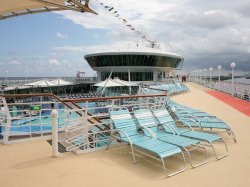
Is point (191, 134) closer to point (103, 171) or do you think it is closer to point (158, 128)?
point (158, 128)

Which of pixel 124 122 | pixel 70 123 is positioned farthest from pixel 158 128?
pixel 70 123

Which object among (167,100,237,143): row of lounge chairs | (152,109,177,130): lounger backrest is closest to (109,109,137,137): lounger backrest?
(152,109,177,130): lounger backrest

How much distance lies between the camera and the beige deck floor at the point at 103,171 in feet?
11.2

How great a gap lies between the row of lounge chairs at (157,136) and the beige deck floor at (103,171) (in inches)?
8.4

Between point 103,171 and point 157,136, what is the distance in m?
1.38

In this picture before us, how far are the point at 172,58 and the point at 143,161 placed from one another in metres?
34.2

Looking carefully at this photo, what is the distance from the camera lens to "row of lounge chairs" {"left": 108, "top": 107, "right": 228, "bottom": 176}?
3.96 metres

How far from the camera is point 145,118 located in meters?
5.12

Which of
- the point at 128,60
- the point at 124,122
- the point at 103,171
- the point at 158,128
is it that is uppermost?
the point at 128,60

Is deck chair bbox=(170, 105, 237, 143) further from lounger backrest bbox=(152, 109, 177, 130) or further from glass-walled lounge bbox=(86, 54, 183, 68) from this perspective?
glass-walled lounge bbox=(86, 54, 183, 68)

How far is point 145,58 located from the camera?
3303 centimetres

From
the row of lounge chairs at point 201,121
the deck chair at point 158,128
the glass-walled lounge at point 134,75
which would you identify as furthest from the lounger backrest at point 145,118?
the glass-walled lounge at point 134,75

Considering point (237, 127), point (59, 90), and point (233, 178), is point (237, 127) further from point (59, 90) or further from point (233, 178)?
point (59, 90)

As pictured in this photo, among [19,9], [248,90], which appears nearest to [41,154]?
[19,9]
